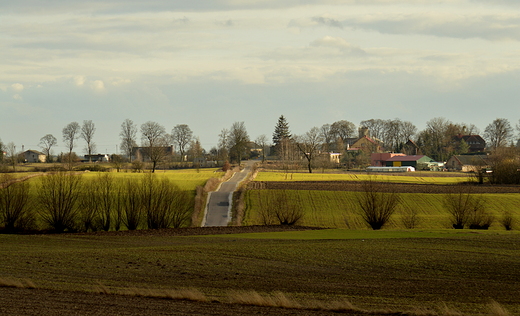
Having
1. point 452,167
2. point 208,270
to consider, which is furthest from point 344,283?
point 452,167

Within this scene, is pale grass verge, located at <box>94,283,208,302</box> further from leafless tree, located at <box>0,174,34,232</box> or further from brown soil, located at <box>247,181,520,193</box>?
brown soil, located at <box>247,181,520,193</box>

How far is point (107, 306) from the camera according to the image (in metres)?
15.3

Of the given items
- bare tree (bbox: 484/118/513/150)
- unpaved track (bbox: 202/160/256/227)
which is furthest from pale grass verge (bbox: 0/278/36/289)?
bare tree (bbox: 484/118/513/150)

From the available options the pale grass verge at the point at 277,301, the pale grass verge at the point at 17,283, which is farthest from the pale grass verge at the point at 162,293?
the pale grass verge at the point at 17,283

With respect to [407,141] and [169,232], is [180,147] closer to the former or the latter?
[407,141]

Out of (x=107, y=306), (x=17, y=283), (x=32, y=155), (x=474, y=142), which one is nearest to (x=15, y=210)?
(x=17, y=283)

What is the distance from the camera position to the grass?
686 inches

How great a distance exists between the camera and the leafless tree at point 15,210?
47188 millimetres

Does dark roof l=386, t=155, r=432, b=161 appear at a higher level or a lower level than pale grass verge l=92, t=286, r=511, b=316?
higher

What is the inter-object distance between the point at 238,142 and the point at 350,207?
76.6 meters

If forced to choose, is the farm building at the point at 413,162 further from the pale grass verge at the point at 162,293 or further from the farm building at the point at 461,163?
the pale grass verge at the point at 162,293

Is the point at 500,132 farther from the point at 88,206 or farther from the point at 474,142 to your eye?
the point at 88,206

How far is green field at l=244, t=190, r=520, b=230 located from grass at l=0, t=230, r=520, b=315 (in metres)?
17.4

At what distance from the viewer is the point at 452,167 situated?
5408 inches
